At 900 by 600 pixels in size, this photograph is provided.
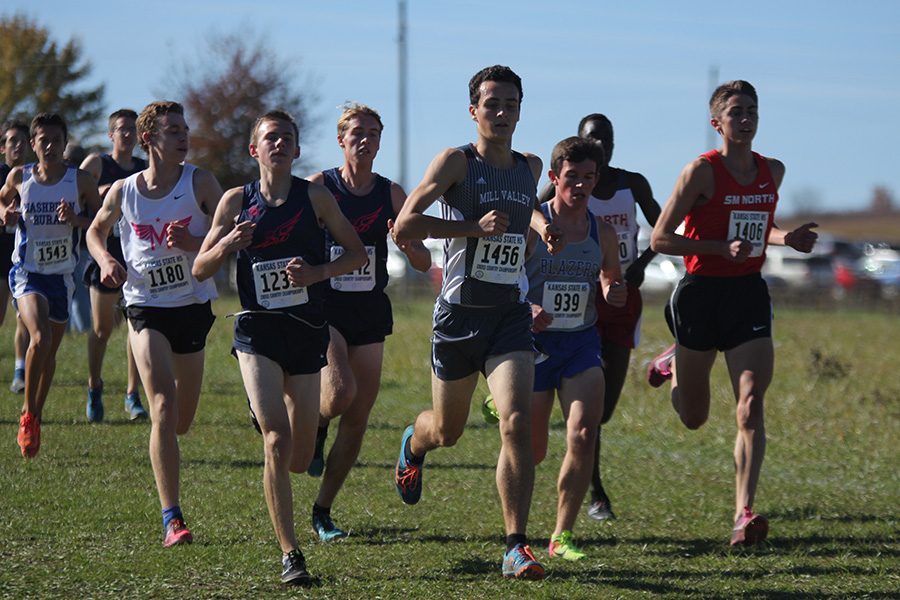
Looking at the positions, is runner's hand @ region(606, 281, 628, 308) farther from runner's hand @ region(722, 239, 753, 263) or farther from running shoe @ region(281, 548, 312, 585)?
running shoe @ region(281, 548, 312, 585)

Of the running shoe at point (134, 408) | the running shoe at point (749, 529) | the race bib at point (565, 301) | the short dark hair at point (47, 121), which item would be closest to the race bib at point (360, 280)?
the race bib at point (565, 301)

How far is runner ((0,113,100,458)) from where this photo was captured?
9.66m

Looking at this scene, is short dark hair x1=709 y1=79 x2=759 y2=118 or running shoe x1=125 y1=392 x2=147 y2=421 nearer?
short dark hair x1=709 y1=79 x2=759 y2=118

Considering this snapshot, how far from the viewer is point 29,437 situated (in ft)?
29.1

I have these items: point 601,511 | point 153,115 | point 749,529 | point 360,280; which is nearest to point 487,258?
point 360,280

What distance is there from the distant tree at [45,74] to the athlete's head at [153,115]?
33244 mm

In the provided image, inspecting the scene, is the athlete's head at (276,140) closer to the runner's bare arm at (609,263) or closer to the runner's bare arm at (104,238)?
the runner's bare arm at (104,238)

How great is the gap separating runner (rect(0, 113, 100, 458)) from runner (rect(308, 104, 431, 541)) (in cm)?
302

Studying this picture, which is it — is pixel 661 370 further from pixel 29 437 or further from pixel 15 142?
pixel 15 142

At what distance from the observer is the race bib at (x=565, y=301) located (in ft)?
23.4

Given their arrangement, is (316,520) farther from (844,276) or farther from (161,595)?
(844,276)

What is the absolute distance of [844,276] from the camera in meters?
45.3

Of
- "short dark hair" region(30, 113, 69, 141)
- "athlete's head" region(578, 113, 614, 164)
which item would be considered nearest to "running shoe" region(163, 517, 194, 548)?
"athlete's head" region(578, 113, 614, 164)

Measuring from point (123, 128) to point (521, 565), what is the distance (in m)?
6.01
